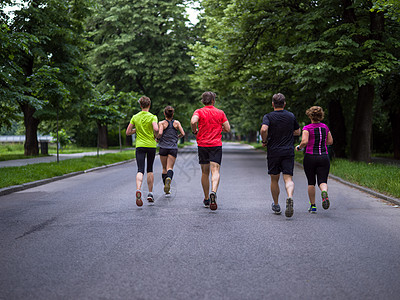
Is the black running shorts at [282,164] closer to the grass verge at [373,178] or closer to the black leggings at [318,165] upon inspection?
the black leggings at [318,165]

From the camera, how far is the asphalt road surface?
370cm

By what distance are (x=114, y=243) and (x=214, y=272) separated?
1615 millimetres

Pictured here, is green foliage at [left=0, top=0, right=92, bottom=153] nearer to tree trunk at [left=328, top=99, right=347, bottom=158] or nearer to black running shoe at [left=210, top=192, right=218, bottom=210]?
tree trunk at [left=328, top=99, right=347, bottom=158]

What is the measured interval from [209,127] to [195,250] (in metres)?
3.01

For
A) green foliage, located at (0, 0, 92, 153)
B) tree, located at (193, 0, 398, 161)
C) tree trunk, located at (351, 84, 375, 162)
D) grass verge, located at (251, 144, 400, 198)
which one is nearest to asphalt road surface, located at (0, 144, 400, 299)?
grass verge, located at (251, 144, 400, 198)

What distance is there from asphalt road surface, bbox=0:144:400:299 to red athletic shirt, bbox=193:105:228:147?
1.18 m

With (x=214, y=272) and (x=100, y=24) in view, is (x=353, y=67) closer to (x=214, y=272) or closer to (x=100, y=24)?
(x=214, y=272)

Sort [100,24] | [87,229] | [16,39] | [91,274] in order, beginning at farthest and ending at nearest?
[100,24]
[16,39]
[87,229]
[91,274]

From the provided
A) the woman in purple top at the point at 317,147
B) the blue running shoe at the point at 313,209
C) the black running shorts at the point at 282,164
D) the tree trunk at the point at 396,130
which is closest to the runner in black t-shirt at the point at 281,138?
the black running shorts at the point at 282,164

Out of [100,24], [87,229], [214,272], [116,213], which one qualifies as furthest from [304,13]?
[100,24]

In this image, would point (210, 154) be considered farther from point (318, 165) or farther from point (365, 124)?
point (365, 124)

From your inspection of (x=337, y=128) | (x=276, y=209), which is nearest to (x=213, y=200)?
(x=276, y=209)

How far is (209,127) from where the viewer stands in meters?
7.57

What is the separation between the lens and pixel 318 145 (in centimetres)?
710
